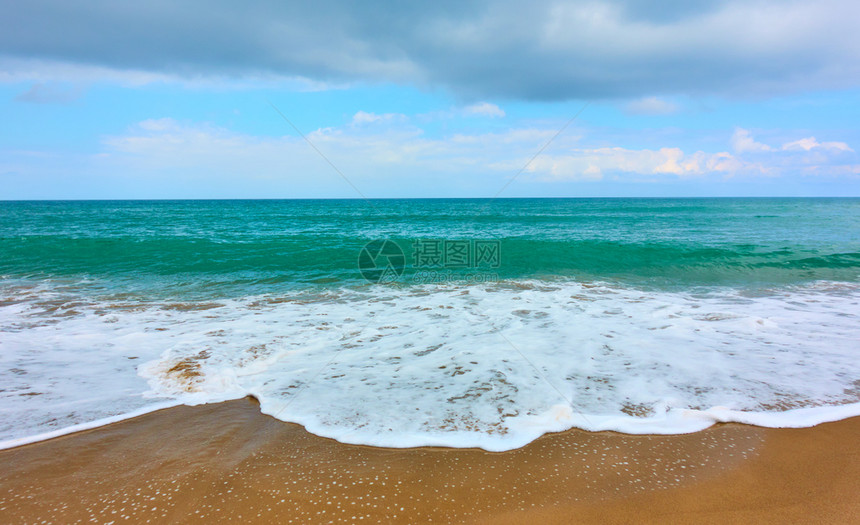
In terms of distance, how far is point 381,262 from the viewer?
47.2 feet

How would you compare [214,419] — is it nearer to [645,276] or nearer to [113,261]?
[645,276]

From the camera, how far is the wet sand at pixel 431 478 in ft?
8.63

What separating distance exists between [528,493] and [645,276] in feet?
35.4

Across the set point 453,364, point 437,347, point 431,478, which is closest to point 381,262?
point 437,347

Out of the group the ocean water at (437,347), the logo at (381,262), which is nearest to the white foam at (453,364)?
the ocean water at (437,347)

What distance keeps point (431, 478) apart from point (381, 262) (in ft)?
38.2

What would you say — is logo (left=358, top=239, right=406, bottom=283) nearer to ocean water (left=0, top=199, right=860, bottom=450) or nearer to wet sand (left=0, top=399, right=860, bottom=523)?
ocean water (left=0, top=199, right=860, bottom=450)

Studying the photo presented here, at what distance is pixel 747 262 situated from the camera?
13430mm

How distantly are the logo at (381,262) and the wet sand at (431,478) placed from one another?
26.2ft

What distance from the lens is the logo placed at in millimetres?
11934

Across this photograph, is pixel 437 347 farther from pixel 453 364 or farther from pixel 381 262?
pixel 381 262

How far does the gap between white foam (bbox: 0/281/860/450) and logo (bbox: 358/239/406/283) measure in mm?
3349

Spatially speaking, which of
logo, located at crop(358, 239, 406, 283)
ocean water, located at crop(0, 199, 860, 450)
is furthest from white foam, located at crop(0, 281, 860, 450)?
logo, located at crop(358, 239, 406, 283)

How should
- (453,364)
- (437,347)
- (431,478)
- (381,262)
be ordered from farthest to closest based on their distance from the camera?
1. (381,262)
2. (437,347)
3. (453,364)
4. (431,478)
